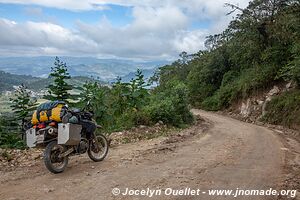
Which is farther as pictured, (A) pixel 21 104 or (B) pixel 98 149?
(A) pixel 21 104

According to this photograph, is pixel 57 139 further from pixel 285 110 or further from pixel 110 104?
pixel 285 110

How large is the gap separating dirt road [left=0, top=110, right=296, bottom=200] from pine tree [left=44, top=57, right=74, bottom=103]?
260 centimetres

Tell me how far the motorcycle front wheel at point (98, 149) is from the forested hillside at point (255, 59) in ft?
36.4

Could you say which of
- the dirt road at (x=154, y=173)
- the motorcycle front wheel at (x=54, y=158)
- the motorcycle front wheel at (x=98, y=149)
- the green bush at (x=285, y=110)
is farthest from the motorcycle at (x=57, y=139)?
the green bush at (x=285, y=110)

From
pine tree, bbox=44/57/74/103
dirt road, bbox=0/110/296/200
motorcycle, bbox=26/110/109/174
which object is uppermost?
pine tree, bbox=44/57/74/103

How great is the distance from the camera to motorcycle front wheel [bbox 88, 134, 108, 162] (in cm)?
844

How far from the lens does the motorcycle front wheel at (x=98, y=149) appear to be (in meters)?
8.44

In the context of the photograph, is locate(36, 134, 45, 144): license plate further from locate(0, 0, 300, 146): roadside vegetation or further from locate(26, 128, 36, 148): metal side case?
locate(0, 0, 300, 146): roadside vegetation

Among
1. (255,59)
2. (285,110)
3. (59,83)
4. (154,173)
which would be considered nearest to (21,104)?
(59,83)

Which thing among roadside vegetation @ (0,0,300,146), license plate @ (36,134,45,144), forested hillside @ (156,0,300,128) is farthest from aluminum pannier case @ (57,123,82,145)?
forested hillside @ (156,0,300,128)

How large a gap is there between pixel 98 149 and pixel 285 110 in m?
15.8

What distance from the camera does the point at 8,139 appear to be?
35.0ft

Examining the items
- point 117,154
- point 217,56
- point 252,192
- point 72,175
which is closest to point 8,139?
point 117,154

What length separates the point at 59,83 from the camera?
11.0m
